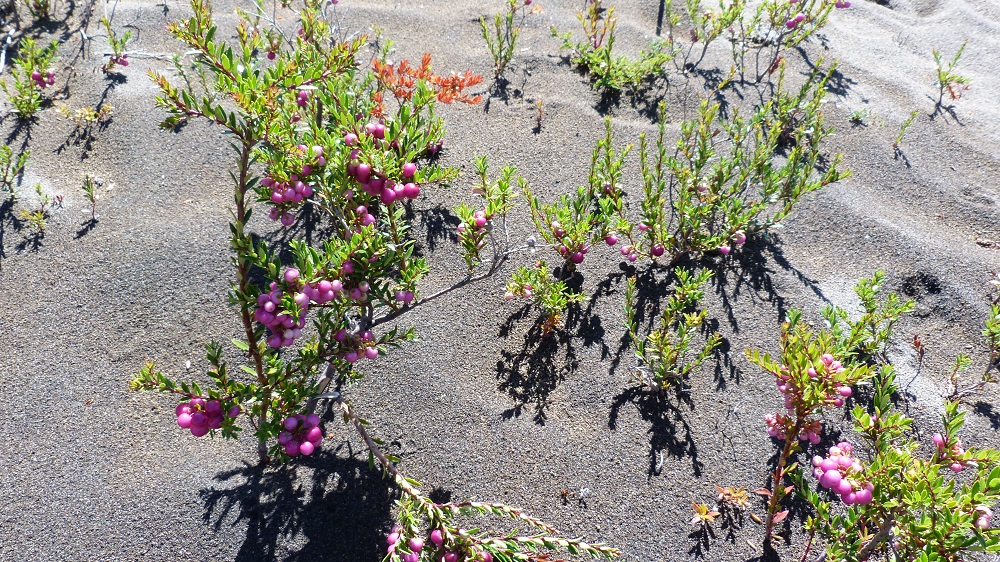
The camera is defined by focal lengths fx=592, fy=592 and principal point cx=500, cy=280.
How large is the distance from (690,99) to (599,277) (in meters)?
2.22

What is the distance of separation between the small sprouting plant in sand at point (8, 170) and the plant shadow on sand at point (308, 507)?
9.09 feet

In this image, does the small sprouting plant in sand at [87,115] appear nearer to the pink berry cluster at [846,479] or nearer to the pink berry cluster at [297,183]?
the pink berry cluster at [297,183]

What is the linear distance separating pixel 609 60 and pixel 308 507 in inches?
159

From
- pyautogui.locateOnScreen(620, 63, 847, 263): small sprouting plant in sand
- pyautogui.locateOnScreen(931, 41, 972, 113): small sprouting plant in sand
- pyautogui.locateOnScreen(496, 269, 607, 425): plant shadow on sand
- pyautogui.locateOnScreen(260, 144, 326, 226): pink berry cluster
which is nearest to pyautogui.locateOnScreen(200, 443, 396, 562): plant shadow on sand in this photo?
pyautogui.locateOnScreen(496, 269, 607, 425): plant shadow on sand

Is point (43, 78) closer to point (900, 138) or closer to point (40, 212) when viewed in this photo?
point (40, 212)

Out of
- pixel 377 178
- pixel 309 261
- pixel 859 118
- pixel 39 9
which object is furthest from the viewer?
pixel 39 9

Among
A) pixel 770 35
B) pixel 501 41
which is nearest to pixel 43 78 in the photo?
pixel 501 41

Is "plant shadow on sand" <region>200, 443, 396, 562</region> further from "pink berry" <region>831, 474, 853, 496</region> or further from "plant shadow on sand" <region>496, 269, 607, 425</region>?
"pink berry" <region>831, 474, 853, 496</region>

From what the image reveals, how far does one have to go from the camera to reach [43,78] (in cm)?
463

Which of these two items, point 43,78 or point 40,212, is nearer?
point 40,212

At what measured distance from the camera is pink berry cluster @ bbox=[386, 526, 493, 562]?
2246mm

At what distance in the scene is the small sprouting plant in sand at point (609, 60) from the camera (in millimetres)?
4961

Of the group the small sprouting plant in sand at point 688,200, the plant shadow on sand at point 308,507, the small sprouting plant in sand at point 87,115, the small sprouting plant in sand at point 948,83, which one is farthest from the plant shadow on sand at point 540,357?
the small sprouting plant in sand at point 948,83

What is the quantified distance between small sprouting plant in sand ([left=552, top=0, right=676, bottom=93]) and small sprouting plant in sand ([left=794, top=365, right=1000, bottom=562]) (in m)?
3.50
